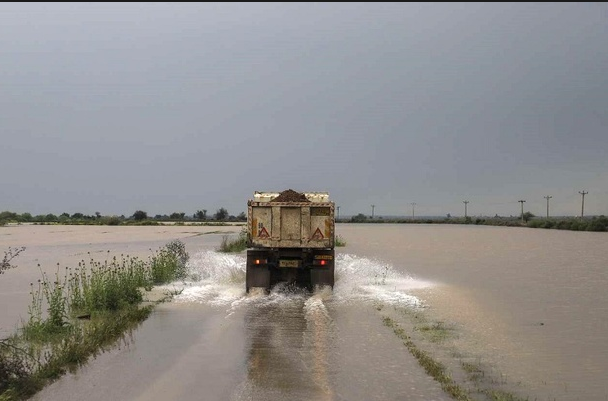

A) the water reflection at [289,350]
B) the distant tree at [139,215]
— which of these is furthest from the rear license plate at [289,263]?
the distant tree at [139,215]

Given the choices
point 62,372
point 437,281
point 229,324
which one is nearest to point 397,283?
point 437,281

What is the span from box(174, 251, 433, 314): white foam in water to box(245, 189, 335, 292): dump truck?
63cm

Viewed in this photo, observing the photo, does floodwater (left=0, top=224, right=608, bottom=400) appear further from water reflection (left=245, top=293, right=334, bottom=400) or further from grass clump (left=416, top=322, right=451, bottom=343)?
grass clump (left=416, top=322, right=451, bottom=343)

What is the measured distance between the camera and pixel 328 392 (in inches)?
302

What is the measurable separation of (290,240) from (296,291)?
1692 mm

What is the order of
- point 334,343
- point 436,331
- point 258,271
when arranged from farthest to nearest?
point 258,271 → point 436,331 → point 334,343

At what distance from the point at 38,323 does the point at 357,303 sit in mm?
7881

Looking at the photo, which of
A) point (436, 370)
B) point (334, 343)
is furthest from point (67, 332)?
point (436, 370)

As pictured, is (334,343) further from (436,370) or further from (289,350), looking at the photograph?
(436,370)

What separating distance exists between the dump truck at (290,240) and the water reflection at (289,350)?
71.8 inches

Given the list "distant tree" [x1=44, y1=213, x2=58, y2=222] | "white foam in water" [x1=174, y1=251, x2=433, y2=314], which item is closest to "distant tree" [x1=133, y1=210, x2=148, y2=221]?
"distant tree" [x1=44, y1=213, x2=58, y2=222]

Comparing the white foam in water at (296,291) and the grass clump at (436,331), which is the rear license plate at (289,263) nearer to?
the white foam in water at (296,291)

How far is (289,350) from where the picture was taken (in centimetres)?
1005

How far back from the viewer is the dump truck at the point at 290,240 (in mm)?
17516
